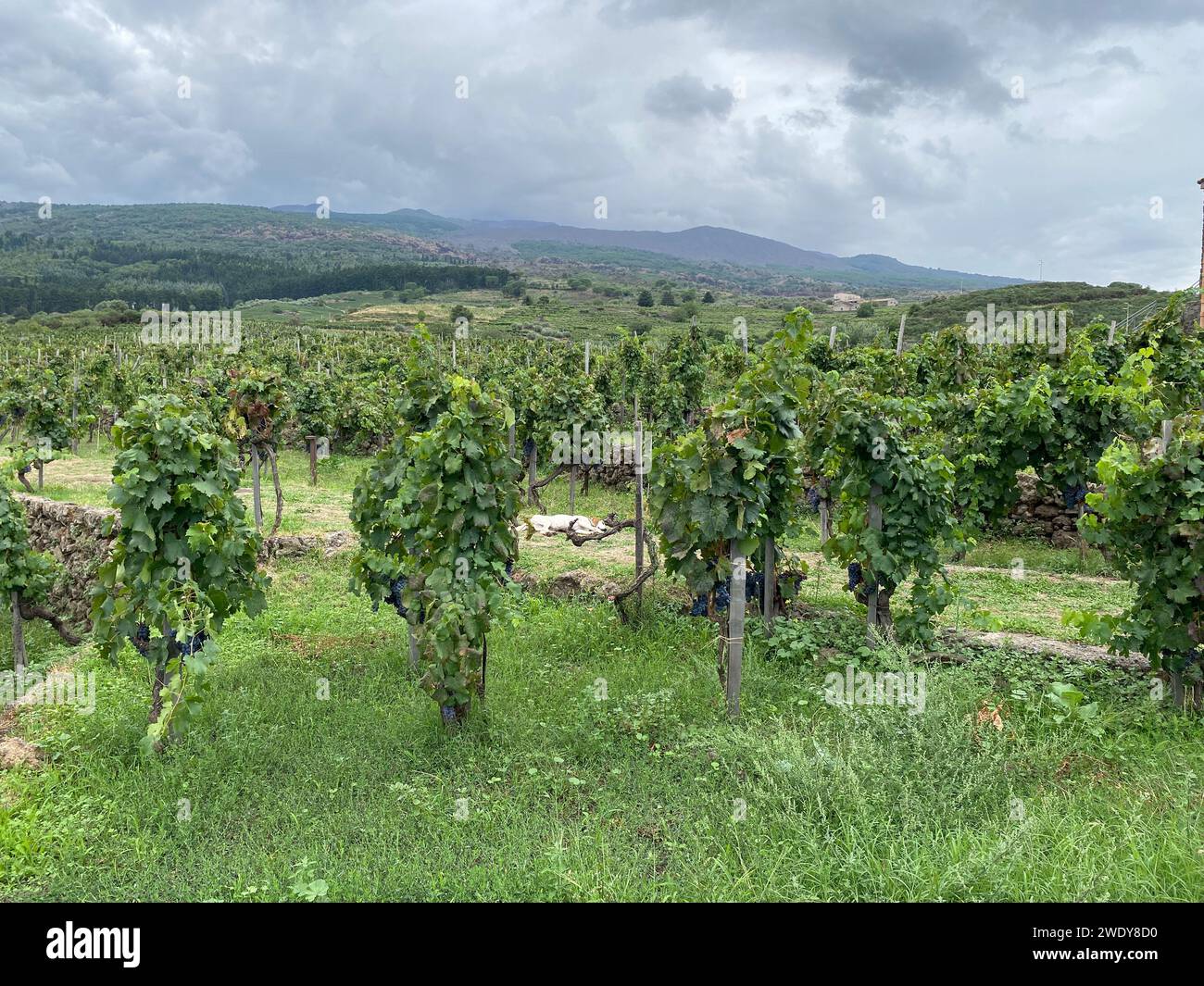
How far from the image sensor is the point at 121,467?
5988 mm

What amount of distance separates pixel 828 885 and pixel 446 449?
169 inches

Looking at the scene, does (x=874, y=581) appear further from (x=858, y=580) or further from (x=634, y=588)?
(x=634, y=588)

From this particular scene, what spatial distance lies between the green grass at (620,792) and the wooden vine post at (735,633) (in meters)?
0.23

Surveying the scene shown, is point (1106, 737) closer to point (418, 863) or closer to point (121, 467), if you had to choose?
point (418, 863)

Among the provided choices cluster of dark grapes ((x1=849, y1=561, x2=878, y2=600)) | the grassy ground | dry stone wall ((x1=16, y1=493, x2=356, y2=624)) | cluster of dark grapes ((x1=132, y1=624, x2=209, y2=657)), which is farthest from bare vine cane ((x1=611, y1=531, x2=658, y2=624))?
dry stone wall ((x1=16, y1=493, x2=356, y2=624))

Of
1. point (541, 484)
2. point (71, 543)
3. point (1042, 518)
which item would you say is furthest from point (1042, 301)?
point (71, 543)

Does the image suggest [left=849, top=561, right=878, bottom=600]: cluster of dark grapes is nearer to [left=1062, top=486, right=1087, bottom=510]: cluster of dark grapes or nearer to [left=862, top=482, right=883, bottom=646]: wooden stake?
[left=862, top=482, right=883, bottom=646]: wooden stake

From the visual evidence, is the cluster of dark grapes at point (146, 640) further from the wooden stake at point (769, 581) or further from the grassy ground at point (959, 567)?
the wooden stake at point (769, 581)

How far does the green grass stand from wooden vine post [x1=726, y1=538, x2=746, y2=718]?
0.75 ft

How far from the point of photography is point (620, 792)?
17.0 feet

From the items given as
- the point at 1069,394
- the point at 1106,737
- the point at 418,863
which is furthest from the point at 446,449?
the point at 1069,394

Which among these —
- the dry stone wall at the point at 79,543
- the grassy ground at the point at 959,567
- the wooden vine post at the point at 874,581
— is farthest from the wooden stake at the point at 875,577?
the dry stone wall at the point at 79,543

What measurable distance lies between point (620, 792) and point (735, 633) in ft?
6.14

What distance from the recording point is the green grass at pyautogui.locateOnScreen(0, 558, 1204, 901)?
4.05m
